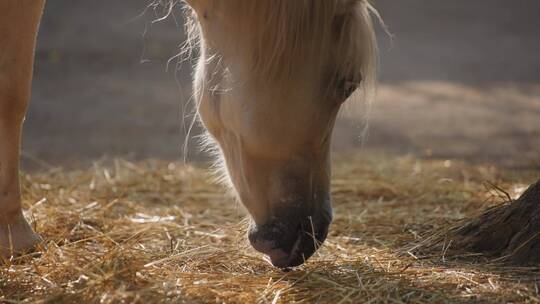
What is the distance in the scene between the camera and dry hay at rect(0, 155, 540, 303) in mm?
Answer: 1798

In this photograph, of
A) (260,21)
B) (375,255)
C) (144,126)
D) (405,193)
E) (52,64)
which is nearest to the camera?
(260,21)

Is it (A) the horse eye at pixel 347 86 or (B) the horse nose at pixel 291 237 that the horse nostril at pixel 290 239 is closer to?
(B) the horse nose at pixel 291 237

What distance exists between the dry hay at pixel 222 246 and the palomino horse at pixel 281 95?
0.50ft

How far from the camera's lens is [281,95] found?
1884mm

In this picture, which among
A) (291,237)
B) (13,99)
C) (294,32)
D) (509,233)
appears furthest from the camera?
(13,99)

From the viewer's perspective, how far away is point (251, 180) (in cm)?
200

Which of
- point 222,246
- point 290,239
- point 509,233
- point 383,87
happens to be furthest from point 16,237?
point 383,87

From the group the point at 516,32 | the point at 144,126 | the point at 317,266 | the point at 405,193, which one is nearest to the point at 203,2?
the point at 317,266

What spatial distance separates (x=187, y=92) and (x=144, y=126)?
28.2 inches

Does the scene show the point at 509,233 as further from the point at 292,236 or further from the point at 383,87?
the point at 383,87

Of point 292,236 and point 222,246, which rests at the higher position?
point 292,236

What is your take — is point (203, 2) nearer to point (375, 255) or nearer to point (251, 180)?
point (251, 180)

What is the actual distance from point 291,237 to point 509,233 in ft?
1.98

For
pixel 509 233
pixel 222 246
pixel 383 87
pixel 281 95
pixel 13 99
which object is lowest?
pixel 383 87
